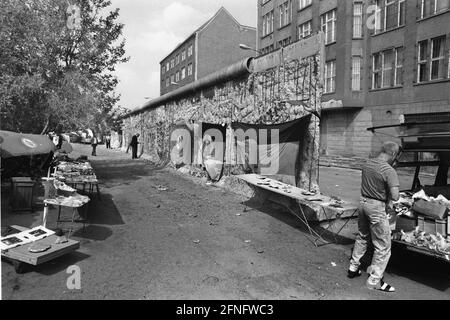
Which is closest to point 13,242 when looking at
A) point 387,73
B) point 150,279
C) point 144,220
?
point 150,279

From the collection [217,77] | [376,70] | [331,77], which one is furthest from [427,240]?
[331,77]

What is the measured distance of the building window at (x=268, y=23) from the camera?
35250 mm

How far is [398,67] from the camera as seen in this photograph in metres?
21.7

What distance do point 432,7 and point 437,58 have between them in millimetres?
2995

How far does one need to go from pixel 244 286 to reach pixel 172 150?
1367cm

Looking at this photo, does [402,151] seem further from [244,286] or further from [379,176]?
[244,286]

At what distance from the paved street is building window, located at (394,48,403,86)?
17467 mm

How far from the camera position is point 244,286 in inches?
177

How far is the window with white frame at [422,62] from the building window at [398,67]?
119cm

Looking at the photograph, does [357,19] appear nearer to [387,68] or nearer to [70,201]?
[387,68]

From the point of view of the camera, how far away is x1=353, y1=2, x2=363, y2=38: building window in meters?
24.5

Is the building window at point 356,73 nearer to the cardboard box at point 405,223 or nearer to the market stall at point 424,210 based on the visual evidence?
the market stall at point 424,210

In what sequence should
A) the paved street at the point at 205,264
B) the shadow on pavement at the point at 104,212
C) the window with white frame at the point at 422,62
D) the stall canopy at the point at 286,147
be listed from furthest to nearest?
the window with white frame at the point at 422,62 → the stall canopy at the point at 286,147 → the shadow on pavement at the point at 104,212 → the paved street at the point at 205,264

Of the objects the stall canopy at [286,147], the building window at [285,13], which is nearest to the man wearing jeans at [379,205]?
the stall canopy at [286,147]
